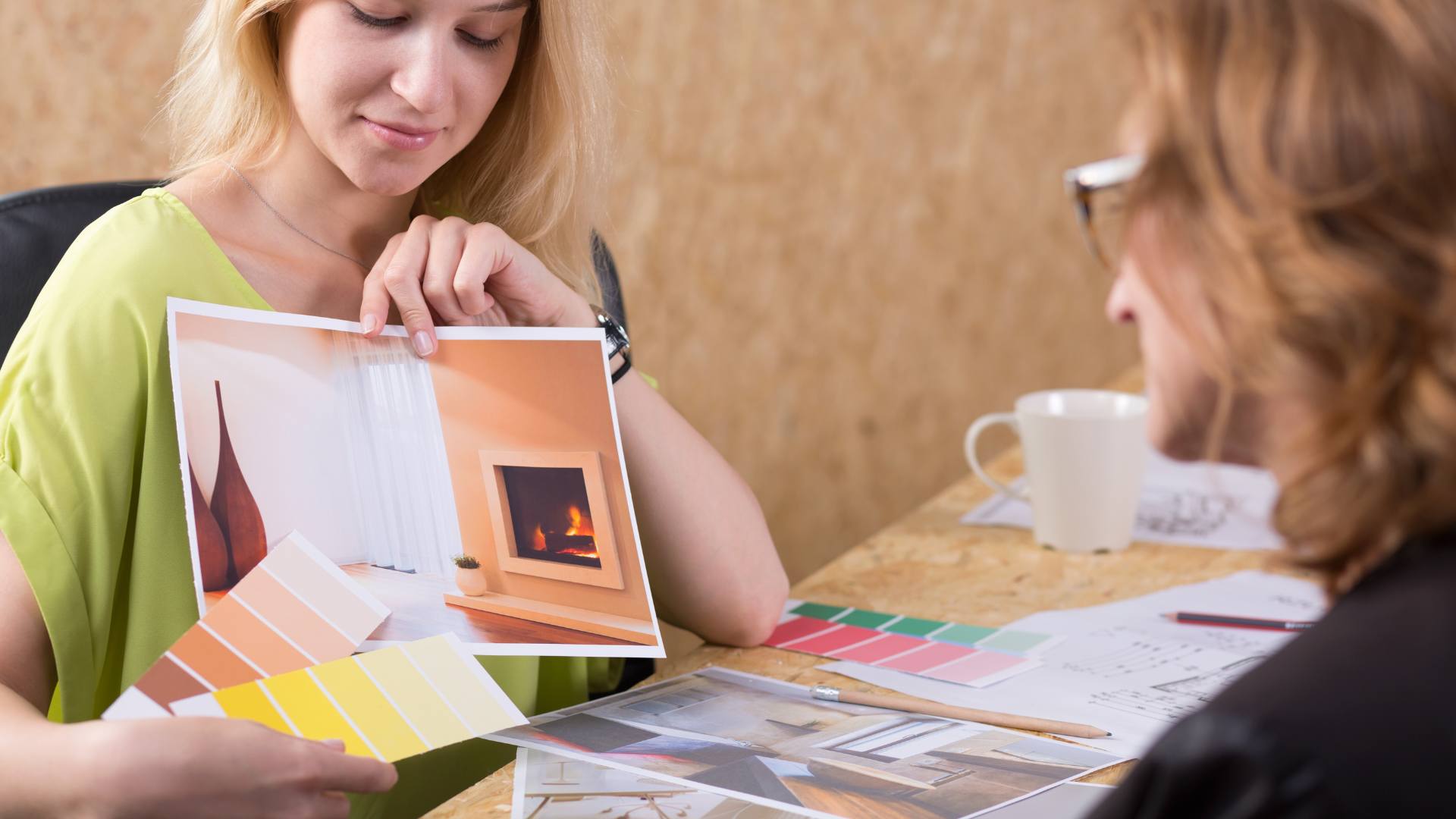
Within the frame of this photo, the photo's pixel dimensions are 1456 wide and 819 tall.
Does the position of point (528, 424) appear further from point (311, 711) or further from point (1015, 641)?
point (1015, 641)

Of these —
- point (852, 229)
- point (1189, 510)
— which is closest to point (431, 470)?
point (1189, 510)

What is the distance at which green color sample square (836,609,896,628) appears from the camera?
97cm

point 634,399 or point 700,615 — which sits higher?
point 634,399

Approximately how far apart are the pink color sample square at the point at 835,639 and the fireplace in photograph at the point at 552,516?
0.19 m

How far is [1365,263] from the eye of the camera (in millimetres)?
426

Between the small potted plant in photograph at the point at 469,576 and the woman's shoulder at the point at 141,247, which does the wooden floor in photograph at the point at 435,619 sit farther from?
the woman's shoulder at the point at 141,247

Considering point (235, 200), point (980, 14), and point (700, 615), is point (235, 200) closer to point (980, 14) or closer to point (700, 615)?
point (700, 615)

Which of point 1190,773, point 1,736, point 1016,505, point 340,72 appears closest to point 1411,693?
point 1190,773

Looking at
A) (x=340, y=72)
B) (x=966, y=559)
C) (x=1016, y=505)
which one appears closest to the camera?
(x=340, y=72)

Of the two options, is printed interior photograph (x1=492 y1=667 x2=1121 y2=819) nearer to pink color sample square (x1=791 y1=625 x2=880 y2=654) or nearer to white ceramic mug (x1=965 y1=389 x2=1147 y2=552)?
pink color sample square (x1=791 y1=625 x2=880 y2=654)

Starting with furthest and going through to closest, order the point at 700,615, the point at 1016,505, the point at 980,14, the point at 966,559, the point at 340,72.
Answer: the point at 980,14, the point at 1016,505, the point at 966,559, the point at 700,615, the point at 340,72

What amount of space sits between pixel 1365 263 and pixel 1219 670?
0.52m

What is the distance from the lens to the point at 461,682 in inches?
27.6

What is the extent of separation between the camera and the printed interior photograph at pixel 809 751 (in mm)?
660
